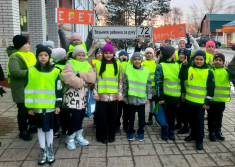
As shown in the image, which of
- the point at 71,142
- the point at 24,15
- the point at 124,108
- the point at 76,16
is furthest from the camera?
the point at 24,15

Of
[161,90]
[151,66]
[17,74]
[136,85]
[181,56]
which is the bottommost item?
[161,90]

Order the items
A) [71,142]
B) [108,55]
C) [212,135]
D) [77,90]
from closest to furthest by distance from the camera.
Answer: [77,90] < [71,142] < [108,55] < [212,135]

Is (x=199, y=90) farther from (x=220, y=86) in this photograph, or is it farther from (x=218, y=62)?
(x=218, y=62)

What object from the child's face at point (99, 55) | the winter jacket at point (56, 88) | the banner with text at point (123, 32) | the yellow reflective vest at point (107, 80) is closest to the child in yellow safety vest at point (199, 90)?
the yellow reflective vest at point (107, 80)

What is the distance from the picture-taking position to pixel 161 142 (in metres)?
4.33

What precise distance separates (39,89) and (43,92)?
0.07m

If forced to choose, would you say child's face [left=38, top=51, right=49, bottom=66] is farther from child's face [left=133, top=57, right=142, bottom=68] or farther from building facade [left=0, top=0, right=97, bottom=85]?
building facade [left=0, top=0, right=97, bottom=85]

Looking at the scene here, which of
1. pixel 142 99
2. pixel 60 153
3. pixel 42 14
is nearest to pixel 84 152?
pixel 60 153

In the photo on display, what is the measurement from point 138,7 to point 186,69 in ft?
46.9

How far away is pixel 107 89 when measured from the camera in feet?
13.6

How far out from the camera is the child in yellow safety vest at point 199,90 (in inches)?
157

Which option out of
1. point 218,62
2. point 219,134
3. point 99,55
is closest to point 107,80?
point 99,55

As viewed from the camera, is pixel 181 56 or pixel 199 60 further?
pixel 181 56

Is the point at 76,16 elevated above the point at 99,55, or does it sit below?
above
